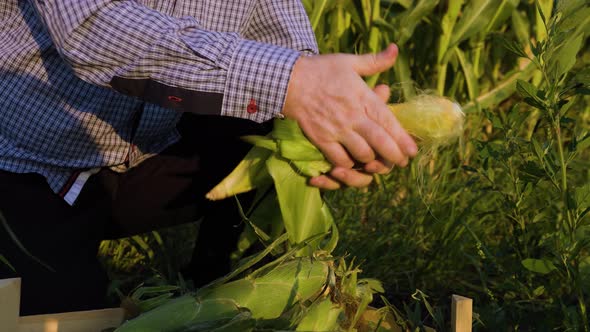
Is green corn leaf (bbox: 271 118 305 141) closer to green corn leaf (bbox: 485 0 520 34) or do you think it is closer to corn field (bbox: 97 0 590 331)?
corn field (bbox: 97 0 590 331)

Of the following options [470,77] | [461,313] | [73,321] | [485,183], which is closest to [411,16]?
[470,77]

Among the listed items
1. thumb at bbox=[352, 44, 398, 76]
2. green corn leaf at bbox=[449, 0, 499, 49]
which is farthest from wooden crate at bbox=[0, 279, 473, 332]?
green corn leaf at bbox=[449, 0, 499, 49]

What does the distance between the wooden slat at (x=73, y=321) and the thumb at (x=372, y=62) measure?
520 millimetres

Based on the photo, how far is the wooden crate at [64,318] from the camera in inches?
41.2

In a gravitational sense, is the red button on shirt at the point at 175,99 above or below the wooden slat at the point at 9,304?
above

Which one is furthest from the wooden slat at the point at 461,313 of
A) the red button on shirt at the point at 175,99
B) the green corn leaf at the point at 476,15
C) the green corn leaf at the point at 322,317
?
the green corn leaf at the point at 476,15

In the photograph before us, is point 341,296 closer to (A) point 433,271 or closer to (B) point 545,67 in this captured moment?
(B) point 545,67

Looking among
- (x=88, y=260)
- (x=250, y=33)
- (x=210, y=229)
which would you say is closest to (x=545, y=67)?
(x=250, y=33)

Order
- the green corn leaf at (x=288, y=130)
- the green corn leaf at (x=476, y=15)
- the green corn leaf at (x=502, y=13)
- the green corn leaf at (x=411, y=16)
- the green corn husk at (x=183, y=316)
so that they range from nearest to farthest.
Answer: the green corn husk at (x=183, y=316) → the green corn leaf at (x=288, y=130) → the green corn leaf at (x=411, y=16) → the green corn leaf at (x=476, y=15) → the green corn leaf at (x=502, y=13)

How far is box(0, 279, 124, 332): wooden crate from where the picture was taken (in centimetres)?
104

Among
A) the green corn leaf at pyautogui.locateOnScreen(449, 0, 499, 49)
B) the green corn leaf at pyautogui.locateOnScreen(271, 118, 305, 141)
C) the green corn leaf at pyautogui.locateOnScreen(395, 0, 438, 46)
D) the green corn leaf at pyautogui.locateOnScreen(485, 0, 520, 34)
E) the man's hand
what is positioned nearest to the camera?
the man's hand

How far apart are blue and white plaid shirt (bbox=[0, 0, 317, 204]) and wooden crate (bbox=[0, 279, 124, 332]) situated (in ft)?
1.16

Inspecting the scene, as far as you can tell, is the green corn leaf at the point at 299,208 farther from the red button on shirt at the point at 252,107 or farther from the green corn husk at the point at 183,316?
the green corn husk at the point at 183,316

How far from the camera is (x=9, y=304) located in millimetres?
1050
